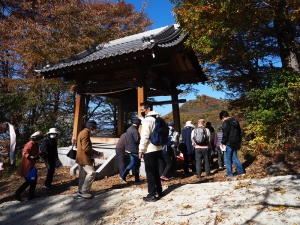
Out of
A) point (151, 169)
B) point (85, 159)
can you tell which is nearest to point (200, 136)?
point (151, 169)

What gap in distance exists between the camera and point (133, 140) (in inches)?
220

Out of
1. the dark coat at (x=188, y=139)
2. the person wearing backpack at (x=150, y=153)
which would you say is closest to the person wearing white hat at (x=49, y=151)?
the person wearing backpack at (x=150, y=153)

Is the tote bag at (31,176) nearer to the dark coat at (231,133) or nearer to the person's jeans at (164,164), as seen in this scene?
the person's jeans at (164,164)

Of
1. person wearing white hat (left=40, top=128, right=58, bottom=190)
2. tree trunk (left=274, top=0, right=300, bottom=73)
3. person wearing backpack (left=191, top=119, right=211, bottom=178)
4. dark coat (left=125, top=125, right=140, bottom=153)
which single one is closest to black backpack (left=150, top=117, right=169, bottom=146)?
dark coat (left=125, top=125, right=140, bottom=153)

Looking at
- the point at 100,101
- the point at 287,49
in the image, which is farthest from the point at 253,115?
the point at 100,101

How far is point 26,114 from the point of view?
1145cm

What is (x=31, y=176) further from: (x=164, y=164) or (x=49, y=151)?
(x=164, y=164)

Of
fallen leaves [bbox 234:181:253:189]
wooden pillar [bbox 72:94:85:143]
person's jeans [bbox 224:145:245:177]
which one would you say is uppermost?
wooden pillar [bbox 72:94:85:143]

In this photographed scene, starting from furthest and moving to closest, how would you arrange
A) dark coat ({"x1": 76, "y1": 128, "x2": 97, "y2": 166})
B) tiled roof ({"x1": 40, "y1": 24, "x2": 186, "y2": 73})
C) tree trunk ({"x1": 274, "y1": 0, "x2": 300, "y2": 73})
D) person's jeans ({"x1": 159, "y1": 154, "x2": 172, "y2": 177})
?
1. tree trunk ({"x1": 274, "y1": 0, "x2": 300, "y2": 73})
2. tiled roof ({"x1": 40, "y1": 24, "x2": 186, "y2": 73})
3. person's jeans ({"x1": 159, "y1": 154, "x2": 172, "y2": 177})
4. dark coat ({"x1": 76, "y1": 128, "x2": 97, "y2": 166})

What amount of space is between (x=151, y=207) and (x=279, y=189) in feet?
6.91

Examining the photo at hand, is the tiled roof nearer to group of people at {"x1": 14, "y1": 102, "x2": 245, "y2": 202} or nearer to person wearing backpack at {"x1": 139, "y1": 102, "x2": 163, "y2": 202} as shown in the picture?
group of people at {"x1": 14, "y1": 102, "x2": 245, "y2": 202}

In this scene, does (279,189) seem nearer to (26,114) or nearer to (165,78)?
(165,78)

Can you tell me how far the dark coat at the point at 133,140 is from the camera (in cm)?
554

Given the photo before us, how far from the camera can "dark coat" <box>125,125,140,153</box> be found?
5543 millimetres
